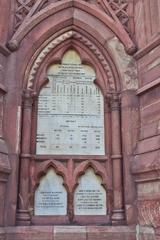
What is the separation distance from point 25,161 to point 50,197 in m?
0.72

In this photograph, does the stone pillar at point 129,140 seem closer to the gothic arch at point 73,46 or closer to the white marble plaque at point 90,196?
the gothic arch at point 73,46

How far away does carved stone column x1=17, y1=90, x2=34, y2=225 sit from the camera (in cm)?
497

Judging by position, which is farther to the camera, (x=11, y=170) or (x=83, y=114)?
(x=83, y=114)

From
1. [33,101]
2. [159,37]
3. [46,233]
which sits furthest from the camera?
[33,101]

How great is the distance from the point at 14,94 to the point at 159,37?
8.46 feet

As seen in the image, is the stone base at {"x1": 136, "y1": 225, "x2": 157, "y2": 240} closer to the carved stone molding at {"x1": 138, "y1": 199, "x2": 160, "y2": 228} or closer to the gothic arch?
the carved stone molding at {"x1": 138, "y1": 199, "x2": 160, "y2": 228}

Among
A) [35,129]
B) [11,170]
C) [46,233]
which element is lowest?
[46,233]

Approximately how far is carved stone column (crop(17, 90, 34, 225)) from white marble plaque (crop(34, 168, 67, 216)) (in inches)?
8.7

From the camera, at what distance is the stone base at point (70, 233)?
4.76 metres

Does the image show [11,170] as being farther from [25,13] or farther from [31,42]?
[25,13]

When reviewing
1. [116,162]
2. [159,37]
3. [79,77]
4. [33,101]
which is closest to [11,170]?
[33,101]

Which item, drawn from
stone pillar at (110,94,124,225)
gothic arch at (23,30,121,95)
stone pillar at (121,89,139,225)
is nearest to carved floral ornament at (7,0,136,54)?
gothic arch at (23,30,121,95)

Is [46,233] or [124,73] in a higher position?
[124,73]

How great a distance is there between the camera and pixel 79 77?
5863 mm
